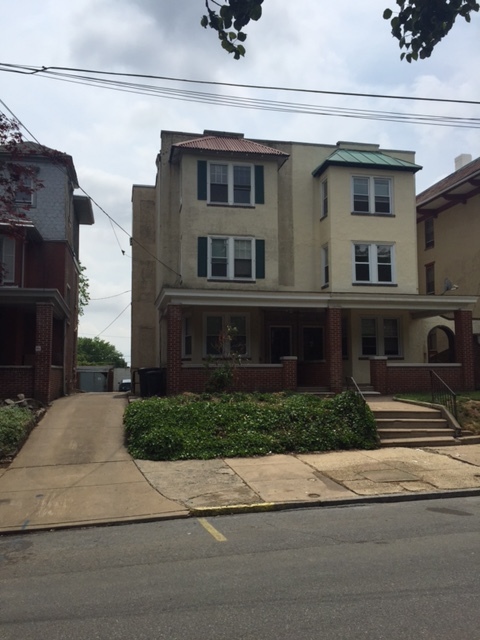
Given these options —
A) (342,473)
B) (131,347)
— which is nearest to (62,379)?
(131,347)

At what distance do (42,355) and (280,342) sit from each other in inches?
356

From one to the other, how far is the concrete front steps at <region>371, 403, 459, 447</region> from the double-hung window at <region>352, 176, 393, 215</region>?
9.20 metres

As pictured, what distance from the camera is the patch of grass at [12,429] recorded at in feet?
40.6

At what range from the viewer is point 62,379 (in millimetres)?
21656

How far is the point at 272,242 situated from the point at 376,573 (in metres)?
17.3

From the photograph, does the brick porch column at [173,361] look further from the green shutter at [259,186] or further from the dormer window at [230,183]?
the green shutter at [259,186]

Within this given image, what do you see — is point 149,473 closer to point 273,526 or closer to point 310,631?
point 273,526

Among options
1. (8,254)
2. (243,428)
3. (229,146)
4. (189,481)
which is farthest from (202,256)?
(189,481)

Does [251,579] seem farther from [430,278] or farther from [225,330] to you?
[430,278]

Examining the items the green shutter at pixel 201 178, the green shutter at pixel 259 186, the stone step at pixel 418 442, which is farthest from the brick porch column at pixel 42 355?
the stone step at pixel 418 442

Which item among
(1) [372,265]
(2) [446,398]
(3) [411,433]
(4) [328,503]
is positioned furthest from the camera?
(1) [372,265]

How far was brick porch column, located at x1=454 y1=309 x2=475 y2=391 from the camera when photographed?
2002 cm

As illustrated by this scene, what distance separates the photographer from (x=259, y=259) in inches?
861

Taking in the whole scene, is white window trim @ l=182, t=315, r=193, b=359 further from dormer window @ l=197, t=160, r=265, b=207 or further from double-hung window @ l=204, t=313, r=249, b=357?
dormer window @ l=197, t=160, r=265, b=207
